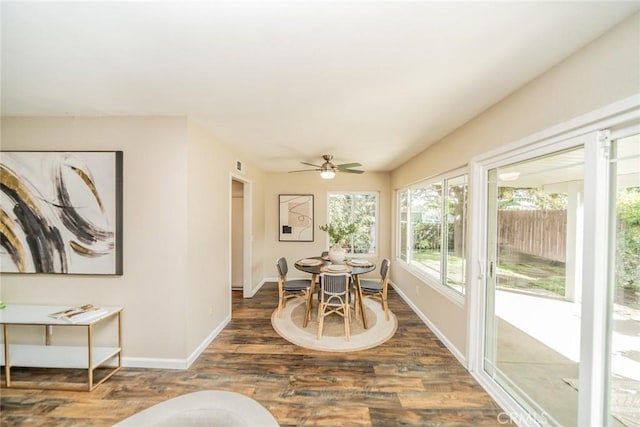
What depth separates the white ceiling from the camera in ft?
3.73

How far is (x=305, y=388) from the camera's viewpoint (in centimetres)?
217

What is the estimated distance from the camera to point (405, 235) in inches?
193

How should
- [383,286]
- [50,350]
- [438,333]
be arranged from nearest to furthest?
[50,350], [438,333], [383,286]

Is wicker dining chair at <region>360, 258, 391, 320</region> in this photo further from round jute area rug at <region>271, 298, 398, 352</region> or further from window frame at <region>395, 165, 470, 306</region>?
window frame at <region>395, 165, 470, 306</region>

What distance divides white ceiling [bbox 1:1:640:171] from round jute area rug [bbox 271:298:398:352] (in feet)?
8.27

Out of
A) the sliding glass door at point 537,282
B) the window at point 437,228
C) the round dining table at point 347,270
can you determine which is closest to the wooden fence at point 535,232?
the sliding glass door at point 537,282

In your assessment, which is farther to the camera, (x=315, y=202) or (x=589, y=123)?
(x=315, y=202)

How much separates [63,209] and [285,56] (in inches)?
105

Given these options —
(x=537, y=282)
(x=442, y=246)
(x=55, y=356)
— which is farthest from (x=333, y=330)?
(x=55, y=356)

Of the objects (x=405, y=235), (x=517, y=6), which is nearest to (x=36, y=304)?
(x=517, y=6)

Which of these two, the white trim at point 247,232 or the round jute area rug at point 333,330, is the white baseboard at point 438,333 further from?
the white trim at point 247,232

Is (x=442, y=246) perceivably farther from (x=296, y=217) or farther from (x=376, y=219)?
(x=296, y=217)

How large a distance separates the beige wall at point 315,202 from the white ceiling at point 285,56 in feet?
10.3

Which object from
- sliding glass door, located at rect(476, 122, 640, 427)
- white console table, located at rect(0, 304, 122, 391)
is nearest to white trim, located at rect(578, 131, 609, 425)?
sliding glass door, located at rect(476, 122, 640, 427)
